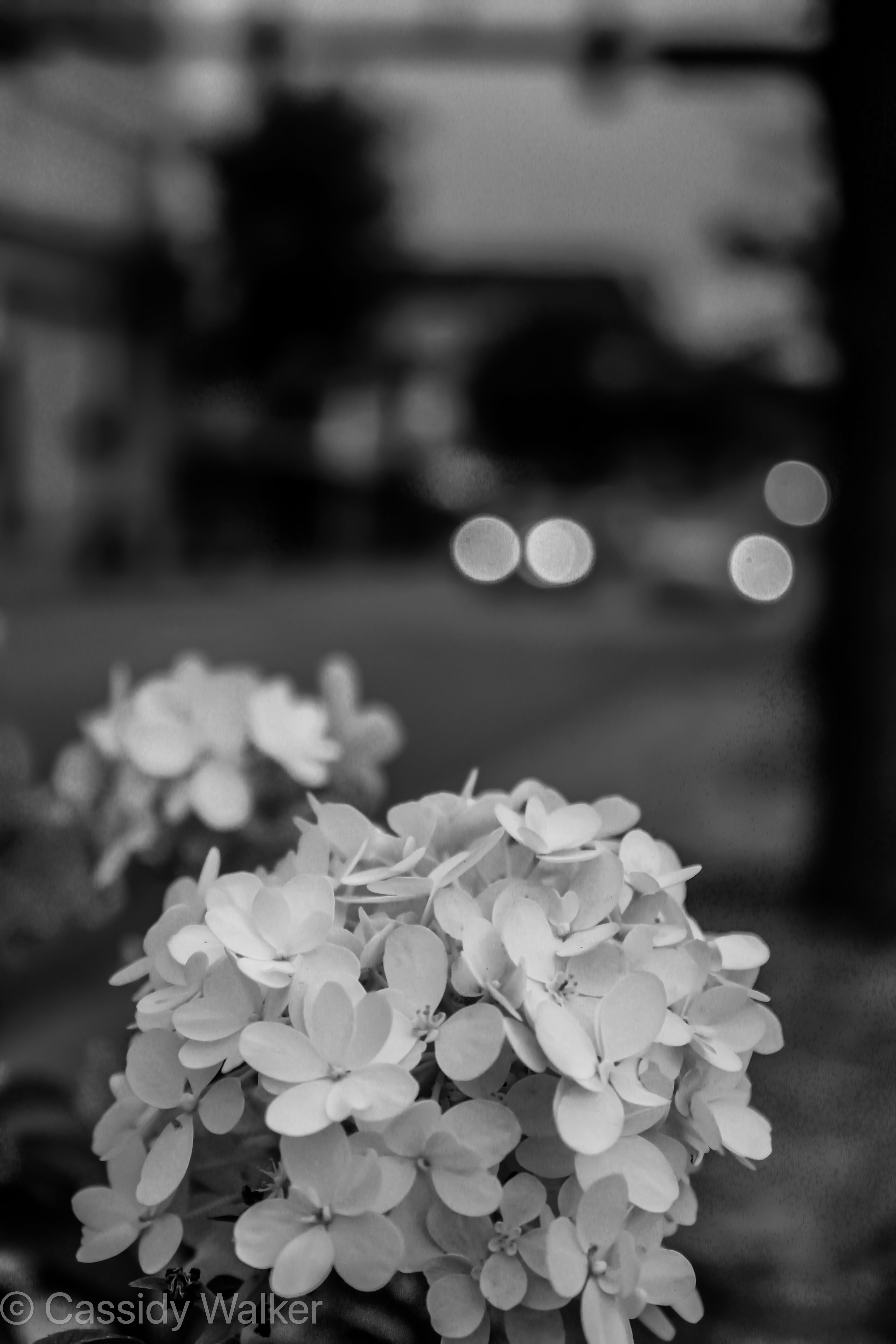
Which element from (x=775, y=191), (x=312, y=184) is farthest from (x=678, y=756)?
(x=312, y=184)

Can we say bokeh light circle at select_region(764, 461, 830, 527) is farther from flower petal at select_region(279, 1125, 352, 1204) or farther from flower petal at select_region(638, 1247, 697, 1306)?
flower petal at select_region(279, 1125, 352, 1204)

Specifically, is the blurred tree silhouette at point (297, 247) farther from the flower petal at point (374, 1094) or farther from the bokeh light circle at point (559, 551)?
the flower petal at point (374, 1094)

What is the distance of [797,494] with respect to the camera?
10.8 m

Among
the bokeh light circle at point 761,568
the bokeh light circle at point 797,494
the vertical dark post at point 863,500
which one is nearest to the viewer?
the vertical dark post at point 863,500

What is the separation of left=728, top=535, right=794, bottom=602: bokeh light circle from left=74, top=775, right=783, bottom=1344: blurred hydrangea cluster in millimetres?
10830

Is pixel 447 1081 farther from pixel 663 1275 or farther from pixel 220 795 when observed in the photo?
pixel 220 795

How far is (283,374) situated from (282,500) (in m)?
3.06

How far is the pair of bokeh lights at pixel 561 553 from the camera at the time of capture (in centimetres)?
1365

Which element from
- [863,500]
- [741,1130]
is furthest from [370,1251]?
[863,500]

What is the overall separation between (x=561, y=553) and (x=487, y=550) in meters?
0.88

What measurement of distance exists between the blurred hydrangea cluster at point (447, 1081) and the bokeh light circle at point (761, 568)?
10830 millimetres

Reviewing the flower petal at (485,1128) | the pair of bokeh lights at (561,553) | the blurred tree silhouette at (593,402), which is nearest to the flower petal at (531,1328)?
the flower petal at (485,1128)

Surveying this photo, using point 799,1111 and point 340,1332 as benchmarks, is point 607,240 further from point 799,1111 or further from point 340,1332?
point 340,1332

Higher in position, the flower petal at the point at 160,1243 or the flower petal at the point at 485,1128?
the flower petal at the point at 485,1128
